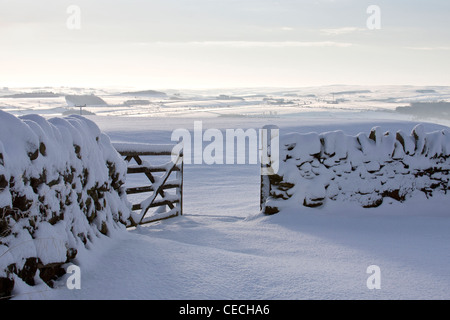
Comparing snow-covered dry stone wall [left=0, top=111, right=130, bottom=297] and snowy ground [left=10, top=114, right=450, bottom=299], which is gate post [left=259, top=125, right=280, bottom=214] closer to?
snowy ground [left=10, top=114, right=450, bottom=299]

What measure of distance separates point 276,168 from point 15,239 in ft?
16.8

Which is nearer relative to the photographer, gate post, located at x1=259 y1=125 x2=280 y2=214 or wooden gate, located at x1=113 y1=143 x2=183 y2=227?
wooden gate, located at x1=113 y1=143 x2=183 y2=227

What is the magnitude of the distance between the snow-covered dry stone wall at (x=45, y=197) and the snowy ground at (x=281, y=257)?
0.63 feet

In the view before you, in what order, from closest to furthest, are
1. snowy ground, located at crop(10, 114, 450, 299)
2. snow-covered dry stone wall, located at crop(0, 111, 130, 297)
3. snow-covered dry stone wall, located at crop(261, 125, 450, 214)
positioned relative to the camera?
1. snow-covered dry stone wall, located at crop(0, 111, 130, 297)
2. snowy ground, located at crop(10, 114, 450, 299)
3. snow-covered dry stone wall, located at crop(261, 125, 450, 214)

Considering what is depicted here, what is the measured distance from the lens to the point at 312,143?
7598 millimetres

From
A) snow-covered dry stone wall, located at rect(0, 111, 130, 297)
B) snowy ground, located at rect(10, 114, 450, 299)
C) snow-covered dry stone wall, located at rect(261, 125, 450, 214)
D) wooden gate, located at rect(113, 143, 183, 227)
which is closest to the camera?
snow-covered dry stone wall, located at rect(0, 111, 130, 297)

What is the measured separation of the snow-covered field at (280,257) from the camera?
3645 mm

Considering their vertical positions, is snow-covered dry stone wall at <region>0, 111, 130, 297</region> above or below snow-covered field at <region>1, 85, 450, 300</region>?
above

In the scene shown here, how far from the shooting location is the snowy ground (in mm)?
3650

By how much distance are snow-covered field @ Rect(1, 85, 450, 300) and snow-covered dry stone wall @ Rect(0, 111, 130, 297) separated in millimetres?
197

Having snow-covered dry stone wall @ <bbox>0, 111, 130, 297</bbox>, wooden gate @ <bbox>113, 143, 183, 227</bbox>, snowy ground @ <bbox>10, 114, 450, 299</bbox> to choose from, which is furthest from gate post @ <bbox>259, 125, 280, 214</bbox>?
snow-covered dry stone wall @ <bbox>0, 111, 130, 297</bbox>

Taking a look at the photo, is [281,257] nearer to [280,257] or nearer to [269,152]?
[280,257]

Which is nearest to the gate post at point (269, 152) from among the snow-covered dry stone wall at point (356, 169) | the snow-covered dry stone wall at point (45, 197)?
the snow-covered dry stone wall at point (356, 169)
